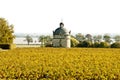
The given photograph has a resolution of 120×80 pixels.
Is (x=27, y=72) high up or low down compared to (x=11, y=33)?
down

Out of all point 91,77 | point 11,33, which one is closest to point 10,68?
point 91,77

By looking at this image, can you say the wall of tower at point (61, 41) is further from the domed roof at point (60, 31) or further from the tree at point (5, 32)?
the tree at point (5, 32)

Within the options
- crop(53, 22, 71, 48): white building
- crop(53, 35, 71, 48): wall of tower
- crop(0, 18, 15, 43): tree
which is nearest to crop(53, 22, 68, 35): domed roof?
crop(53, 22, 71, 48): white building

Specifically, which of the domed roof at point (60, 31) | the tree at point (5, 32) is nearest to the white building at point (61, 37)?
the domed roof at point (60, 31)

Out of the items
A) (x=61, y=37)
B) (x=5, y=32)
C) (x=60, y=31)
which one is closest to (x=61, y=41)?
(x=61, y=37)

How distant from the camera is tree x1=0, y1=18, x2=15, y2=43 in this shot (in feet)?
290

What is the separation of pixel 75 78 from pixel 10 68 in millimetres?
5765

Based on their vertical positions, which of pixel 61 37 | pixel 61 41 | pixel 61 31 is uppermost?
pixel 61 31

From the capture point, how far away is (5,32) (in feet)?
295

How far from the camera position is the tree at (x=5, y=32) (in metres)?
88.4

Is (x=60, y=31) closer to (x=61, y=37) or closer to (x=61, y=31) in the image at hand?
(x=61, y=31)

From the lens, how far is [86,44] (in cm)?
9569

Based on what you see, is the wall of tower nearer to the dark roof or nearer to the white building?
the white building

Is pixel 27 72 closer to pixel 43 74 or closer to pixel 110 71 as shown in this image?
pixel 43 74
